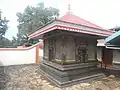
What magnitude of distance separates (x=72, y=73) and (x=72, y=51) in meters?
1.19

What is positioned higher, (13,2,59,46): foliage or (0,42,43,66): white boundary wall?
(13,2,59,46): foliage

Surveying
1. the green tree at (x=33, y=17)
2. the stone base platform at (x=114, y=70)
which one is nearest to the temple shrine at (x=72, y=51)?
the stone base platform at (x=114, y=70)

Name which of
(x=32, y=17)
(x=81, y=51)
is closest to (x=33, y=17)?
(x=32, y=17)

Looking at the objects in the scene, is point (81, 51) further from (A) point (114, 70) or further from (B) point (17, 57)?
(B) point (17, 57)

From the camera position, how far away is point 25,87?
585 centimetres

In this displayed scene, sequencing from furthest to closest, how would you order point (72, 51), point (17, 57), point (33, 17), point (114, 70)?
point (33, 17) → point (17, 57) → point (114, 70) → point (72, 51)

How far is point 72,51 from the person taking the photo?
6727 millimetres

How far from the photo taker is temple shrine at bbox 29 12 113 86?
19.8 feet

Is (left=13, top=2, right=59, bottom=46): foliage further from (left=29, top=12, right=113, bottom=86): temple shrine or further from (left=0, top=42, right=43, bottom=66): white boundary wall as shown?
(left=29, top=12, right=113, bottom=86): temple shrine

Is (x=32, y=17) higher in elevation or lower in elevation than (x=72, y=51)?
higher

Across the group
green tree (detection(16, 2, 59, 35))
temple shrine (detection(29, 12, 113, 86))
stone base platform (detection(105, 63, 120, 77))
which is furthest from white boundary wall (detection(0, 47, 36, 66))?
green tree (detection(16, 2, 59, 35))

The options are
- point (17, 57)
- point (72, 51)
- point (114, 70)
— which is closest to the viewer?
point (72, 51)

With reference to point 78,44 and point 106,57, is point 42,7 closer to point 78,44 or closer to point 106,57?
point 106,57

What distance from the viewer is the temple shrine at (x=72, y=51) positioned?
238 inches
